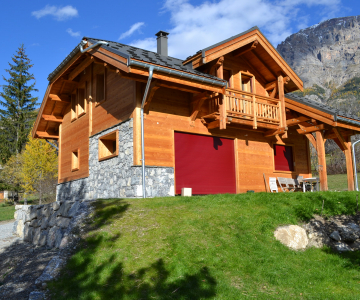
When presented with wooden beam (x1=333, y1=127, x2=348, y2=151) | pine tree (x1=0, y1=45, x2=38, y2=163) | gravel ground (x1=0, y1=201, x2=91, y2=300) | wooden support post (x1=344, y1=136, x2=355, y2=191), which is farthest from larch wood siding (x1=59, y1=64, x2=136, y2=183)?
pine tree (x1=0, y1=45, x2=38, y2=163)

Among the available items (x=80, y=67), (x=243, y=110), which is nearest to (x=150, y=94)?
(x=243, y=110)

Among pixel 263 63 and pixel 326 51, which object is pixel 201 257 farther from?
pixel 326 51

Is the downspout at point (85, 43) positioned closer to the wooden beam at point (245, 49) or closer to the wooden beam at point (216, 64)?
the wooden beam at point (216, 64)

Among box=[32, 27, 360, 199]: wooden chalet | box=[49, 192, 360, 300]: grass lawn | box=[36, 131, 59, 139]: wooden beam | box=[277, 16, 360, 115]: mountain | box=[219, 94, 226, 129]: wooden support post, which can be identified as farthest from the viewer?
box=[277, 16, 360, 115]: mountain

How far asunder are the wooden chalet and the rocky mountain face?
122581mm

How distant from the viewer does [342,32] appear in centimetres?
16300

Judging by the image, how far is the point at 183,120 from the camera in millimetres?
11828

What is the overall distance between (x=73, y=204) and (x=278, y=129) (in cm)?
886

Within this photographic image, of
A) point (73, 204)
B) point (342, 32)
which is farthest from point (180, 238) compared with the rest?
point (342, 32)

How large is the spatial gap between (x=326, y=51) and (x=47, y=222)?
6662 inches

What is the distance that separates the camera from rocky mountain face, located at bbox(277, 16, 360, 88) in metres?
135

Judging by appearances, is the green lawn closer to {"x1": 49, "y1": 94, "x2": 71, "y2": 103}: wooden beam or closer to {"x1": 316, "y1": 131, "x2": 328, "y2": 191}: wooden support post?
{"x1": 316, "y1": 131, "x2": 328, "y2": 191}: wooden support post

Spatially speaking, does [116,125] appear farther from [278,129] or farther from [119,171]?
[278,129]

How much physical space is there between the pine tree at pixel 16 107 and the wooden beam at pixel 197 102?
2607 cm
